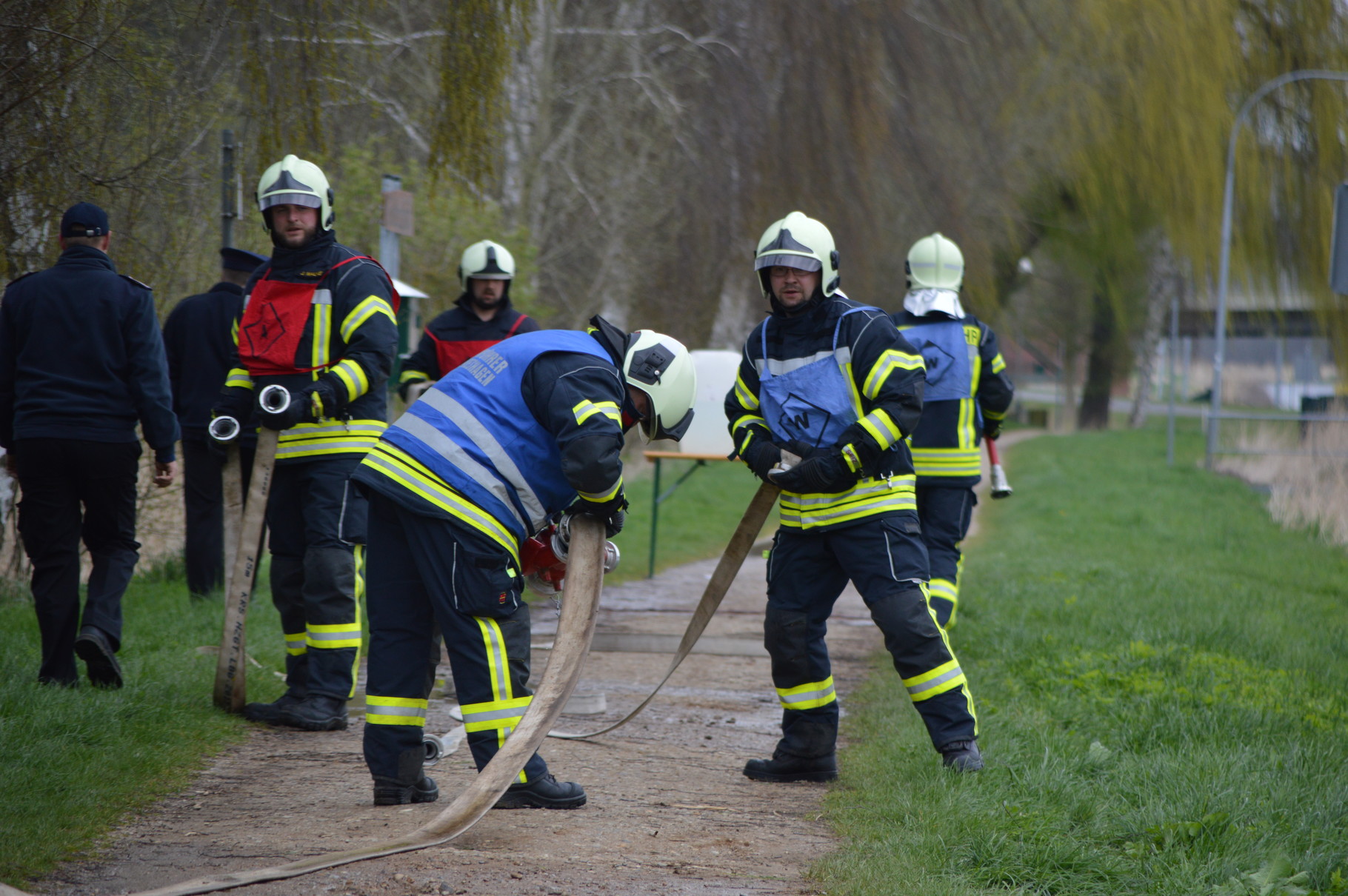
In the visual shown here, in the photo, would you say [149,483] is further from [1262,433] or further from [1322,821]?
[1262,433]

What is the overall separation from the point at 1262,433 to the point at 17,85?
1895 cm

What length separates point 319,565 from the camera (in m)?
5.16

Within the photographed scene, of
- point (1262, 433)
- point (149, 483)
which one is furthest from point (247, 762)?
point (1262, 433)

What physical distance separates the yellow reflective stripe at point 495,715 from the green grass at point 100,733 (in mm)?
1119

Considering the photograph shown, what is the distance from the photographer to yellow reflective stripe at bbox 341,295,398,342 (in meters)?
→ 5.16

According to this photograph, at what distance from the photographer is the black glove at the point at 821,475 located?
15.0 feet

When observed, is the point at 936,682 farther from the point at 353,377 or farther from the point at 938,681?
the point at 353,377

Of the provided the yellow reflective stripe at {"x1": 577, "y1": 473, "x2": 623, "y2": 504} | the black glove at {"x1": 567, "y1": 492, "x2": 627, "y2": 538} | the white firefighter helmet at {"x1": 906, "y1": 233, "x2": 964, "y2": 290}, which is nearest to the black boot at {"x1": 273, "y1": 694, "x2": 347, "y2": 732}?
the black glove at {"x1": 567, "y1": 492, "x2": 627, "y2": 538}

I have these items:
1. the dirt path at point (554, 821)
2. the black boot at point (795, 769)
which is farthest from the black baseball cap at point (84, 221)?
the black boot at point (795, 769)

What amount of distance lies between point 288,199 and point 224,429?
3.10 feet

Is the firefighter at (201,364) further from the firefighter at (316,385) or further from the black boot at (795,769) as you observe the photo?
the black boot at (795,769)

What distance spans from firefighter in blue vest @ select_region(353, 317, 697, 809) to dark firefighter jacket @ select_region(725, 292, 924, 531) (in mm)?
818

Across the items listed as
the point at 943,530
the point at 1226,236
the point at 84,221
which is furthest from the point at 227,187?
the point at 1226,236

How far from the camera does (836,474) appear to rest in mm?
4566
